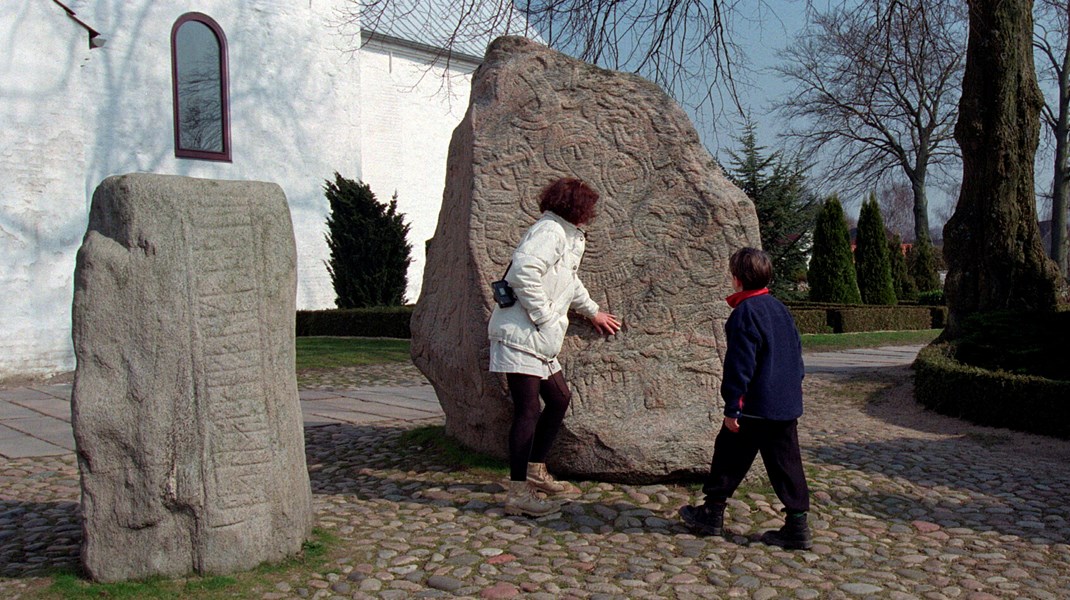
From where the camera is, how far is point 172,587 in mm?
3631

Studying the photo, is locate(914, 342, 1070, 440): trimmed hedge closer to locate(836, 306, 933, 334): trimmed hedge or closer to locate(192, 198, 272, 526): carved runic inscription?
locate(192, 198, 272, 526): carved runic inscription

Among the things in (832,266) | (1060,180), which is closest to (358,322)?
(832,266)

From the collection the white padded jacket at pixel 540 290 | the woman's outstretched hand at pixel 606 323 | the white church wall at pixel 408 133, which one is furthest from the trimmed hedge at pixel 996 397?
the white church wall at pixel 408 133

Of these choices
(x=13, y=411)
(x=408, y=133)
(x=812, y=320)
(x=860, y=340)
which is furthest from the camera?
(x=408, y=133)

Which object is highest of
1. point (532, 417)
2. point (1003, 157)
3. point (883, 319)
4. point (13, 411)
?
point (1003, 157)

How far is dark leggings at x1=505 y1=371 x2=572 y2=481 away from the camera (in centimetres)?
471

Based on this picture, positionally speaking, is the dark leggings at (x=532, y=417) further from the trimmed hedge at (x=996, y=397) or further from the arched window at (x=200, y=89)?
the arched window at (x=200, y=89)

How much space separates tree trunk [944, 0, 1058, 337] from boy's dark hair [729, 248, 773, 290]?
25.4 feet

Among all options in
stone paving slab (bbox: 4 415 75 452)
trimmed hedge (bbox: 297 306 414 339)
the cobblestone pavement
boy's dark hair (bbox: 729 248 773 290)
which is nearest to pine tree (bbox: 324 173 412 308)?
trimmed hedge (bbox: 297 306 414 339)

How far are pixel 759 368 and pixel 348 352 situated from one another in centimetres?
1021

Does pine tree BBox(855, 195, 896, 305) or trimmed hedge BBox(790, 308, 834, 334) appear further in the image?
pine tree BBox(855, 195, 896, 305)

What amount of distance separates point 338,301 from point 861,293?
52.9ft

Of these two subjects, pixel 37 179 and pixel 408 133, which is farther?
pixel 408 133

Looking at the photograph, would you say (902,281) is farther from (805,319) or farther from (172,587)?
(172,587)
